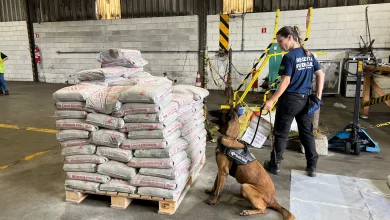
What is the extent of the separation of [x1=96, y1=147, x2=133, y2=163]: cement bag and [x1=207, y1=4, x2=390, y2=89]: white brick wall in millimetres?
8066

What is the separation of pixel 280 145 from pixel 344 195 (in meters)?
0.90

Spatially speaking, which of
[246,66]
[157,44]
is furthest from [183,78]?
[246,66]

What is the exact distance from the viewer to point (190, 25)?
10711mm

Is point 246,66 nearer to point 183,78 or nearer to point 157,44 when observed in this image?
point 183,78

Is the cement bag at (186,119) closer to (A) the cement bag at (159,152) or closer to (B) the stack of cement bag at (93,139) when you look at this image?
(A) the cement bag at (159,152)

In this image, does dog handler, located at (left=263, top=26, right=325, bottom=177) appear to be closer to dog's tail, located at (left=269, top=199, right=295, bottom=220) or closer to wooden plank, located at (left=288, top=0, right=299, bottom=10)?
dog's tail, located at (left=269, top=199, right=295, bottom=220)

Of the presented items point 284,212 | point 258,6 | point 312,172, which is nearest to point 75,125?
point 284,212

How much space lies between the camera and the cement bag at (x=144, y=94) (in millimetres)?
2818

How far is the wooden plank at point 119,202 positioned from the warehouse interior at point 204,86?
0.01 metres

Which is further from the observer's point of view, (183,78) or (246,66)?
(183,78)

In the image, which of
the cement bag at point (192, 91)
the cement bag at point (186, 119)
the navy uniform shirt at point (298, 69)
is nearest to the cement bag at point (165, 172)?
the cement bag at point (186, 119)

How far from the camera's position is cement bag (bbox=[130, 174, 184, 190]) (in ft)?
9.47

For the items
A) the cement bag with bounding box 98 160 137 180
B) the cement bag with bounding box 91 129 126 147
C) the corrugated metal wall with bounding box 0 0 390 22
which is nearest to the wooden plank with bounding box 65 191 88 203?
the cement bag with bounding box 98 160 137 180

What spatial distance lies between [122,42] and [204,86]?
19.7 ft
